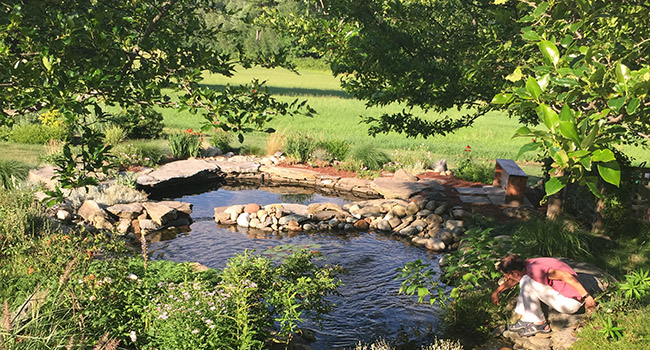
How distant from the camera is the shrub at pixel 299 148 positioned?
17219mm

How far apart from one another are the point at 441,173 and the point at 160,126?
10.2m

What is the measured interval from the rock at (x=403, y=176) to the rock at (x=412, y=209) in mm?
2486

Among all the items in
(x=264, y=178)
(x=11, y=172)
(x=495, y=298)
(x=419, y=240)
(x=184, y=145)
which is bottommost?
(x=264, y=178)

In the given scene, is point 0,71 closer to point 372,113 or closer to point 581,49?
point 581,49

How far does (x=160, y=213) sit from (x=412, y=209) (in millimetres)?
5356

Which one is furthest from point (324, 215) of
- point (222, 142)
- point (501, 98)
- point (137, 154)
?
point (501, 98)

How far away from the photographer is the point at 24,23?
4949 millimetres

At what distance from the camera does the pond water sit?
22.8 ft

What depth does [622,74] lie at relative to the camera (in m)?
2.49

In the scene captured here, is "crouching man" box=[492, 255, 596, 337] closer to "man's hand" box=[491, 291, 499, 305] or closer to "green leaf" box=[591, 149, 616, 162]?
"man's hand" box=[491, 291, 499, 305]

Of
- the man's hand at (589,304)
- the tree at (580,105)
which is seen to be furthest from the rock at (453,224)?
the tree at (580,105)

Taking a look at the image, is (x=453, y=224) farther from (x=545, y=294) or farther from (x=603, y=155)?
(x=603, y=155)

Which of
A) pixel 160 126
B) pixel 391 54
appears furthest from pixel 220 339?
pixel 160 126

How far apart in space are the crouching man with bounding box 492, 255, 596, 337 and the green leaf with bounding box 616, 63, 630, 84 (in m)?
4.22
